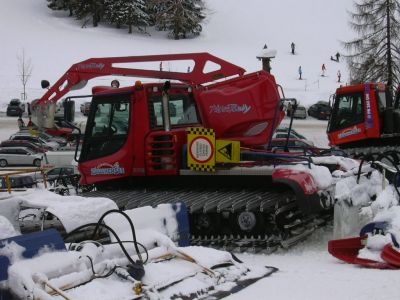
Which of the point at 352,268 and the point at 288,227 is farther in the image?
the point at 288,227

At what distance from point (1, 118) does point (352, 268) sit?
1787 inches

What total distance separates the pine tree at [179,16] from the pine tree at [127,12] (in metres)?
1.60

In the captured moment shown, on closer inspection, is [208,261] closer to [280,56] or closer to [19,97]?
[19,97]

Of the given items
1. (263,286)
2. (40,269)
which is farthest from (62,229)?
(263,286)

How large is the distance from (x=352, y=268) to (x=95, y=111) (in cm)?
527

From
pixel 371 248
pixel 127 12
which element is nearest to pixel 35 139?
pixel 371 248

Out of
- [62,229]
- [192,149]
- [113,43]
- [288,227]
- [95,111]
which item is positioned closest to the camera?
[62,229]

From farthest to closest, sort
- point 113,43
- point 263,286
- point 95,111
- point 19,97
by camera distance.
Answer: point 113,43
point 19,97
point 95,111
point 263,286

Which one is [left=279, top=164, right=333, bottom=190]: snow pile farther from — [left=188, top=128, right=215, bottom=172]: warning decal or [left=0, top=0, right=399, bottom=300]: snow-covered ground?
[left=0, top=0, right=399, bottom=300]: snow-covered ground

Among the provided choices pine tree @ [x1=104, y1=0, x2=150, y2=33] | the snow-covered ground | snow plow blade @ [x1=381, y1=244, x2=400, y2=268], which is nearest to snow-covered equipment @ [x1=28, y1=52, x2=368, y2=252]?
snow plow blade @ [x1=381, y1=244, x2=400, y2=268]

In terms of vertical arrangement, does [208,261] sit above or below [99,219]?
below

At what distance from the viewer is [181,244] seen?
7660 millimetres

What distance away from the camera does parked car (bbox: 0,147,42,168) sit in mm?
30766

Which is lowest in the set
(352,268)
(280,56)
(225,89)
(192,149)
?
(352,268)
